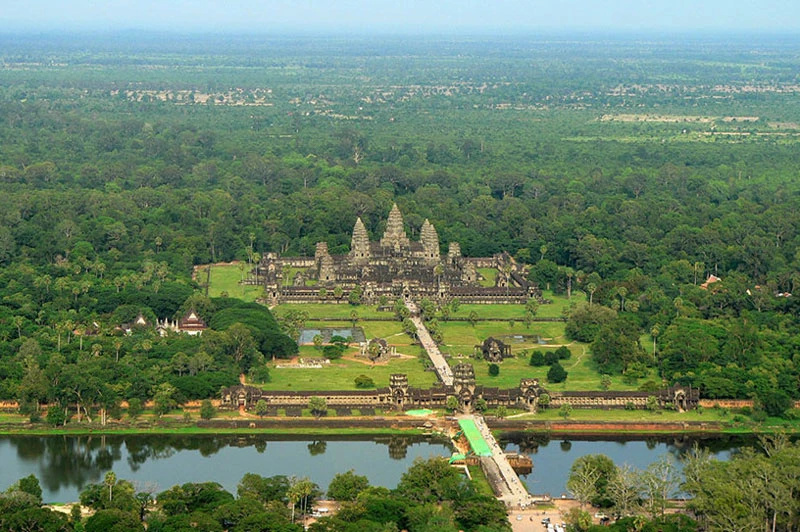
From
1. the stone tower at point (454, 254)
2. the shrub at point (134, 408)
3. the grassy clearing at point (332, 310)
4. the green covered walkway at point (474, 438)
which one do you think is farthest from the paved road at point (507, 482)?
the stone tower at point (454, 254)

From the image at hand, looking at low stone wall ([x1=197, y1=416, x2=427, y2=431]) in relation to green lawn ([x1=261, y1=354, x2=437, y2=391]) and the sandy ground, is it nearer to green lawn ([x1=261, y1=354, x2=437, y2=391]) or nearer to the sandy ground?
green lawn ([x1=261, y1=354, x2=437, y2=391])

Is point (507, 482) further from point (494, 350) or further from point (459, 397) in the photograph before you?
point (494, 350)

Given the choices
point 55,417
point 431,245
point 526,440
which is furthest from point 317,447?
point 431,245

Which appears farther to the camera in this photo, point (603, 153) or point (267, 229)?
point (603, 153)

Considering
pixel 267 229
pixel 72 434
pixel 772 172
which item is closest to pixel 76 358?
pixel 72 434

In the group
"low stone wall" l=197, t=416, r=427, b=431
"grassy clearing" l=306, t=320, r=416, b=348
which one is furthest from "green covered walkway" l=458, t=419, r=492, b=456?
"grassy clearing" l=306, t=320, r=416, b=348

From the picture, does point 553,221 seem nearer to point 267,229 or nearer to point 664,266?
point 664,266
